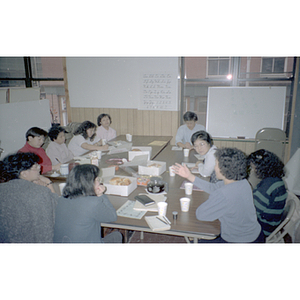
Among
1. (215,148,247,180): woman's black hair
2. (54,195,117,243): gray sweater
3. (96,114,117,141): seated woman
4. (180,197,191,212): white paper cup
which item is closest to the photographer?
(54,195,117,243): gray sweater

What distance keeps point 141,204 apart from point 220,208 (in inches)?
26.7

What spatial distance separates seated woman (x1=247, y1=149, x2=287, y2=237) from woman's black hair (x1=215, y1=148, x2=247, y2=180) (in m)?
0.40

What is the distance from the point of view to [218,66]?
5312 mm

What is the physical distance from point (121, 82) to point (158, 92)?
2.93 feet

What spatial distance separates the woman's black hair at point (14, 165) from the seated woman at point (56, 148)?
1.39 metres

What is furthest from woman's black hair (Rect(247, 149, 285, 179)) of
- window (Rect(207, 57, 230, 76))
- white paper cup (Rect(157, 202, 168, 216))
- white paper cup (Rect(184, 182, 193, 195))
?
window (Rect(207, 57, 230, 76))

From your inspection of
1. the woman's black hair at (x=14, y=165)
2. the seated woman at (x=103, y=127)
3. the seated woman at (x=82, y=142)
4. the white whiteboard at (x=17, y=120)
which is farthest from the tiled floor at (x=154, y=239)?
the white whiteboard at (x=17, y=120)

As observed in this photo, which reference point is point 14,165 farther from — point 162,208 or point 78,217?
point 162,208

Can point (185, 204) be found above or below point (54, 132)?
below

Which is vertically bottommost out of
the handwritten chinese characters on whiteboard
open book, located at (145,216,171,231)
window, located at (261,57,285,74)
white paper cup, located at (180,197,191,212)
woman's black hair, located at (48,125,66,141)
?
open book, located at (145,216,171,231)

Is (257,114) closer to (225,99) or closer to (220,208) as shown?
(225,99)

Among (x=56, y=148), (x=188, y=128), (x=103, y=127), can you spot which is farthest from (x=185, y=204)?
(x=103, y=127)

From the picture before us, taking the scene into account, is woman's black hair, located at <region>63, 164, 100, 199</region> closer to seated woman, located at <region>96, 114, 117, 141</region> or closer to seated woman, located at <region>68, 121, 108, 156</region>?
seated woman, located at <region>68, 121, 108, 156</region>

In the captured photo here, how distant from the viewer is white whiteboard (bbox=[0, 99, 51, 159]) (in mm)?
4215
